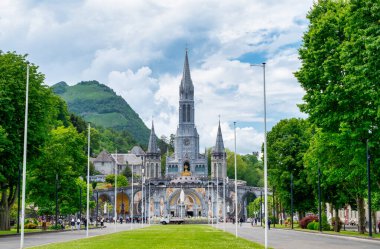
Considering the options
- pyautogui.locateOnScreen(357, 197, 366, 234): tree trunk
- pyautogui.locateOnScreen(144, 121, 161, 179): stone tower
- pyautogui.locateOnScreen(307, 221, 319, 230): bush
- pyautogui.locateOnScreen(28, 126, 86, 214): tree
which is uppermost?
pyautogui.locateOnScreen(144, 121, 161, 179): stone tower

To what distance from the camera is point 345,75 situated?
42531 mm

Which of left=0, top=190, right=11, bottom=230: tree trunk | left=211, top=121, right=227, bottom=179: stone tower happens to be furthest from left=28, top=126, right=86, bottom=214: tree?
left=211, top=121, right=227, bottom=179: stone tower

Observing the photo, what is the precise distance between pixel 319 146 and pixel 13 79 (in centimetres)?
2653

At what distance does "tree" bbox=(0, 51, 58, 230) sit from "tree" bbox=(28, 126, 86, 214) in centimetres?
1214

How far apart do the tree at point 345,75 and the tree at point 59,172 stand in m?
34.0

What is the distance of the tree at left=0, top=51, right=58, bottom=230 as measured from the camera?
50531mm

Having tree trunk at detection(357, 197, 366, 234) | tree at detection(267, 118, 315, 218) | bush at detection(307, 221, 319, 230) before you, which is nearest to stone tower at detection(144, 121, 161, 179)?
tree at detection(267, 118, 315, 218)

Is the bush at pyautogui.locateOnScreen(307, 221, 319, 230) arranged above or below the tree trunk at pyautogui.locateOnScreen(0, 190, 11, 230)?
below

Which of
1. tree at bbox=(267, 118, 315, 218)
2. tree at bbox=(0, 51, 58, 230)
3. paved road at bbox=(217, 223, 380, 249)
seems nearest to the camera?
paved road at bbox=(217, 223, 380, 249)

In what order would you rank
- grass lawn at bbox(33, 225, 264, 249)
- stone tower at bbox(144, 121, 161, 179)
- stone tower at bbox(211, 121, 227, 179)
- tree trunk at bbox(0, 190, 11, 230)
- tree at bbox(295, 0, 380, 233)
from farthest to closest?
1. stone tower at bbox(144, 121, 161, 179)
2. stone tower at bbox(211, 121, 227, 179)
3. tree trunk at bbox(0, 190, 11, 230)
4. tree at bbox(295, 0, 380, 233)
5. grass lawn at bbox(33, 225, 264, 249)

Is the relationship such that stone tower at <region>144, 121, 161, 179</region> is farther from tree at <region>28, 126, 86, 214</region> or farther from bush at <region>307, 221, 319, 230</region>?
bush at <region>307, 221, 319, 230</region>

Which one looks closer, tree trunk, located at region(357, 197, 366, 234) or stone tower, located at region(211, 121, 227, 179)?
tree trunk, located at region(357, 197, 366, 234)

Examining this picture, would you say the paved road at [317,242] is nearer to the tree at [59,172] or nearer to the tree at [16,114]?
the tree at [16,114]

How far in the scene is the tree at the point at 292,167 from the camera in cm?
7881
